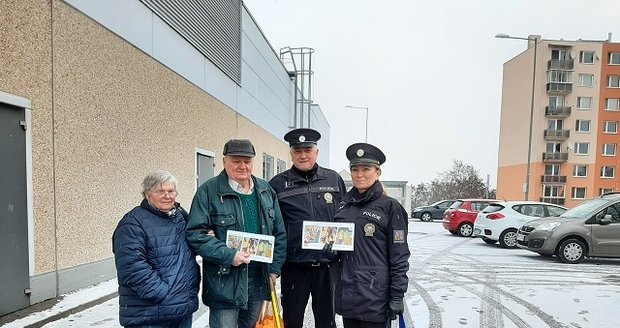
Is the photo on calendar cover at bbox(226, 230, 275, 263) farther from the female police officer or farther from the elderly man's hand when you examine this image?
the female police officer

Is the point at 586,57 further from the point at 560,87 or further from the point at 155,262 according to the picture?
the point at 155,262

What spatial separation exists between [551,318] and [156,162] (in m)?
7.38

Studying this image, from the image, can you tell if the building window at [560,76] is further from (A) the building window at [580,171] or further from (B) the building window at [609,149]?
(A) the building window at [580,171]

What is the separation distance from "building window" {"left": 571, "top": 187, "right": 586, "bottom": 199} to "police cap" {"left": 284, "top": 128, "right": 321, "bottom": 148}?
45879mm

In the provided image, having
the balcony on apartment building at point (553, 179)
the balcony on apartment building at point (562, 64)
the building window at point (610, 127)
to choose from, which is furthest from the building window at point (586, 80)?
the balcony on apartment building at point (553, 179)

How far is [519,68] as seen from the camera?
42.9m

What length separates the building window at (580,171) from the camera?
3994 centimetres

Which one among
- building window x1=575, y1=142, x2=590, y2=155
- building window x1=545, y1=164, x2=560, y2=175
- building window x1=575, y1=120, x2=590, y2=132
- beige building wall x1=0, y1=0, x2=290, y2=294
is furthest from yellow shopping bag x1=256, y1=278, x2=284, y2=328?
building window x1=575, y1=120, x2=590, y2=132

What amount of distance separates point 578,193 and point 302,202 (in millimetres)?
46654

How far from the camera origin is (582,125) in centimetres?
4028

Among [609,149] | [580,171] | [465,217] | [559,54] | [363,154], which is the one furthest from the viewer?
[580,171]

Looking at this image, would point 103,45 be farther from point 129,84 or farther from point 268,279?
point 268,279

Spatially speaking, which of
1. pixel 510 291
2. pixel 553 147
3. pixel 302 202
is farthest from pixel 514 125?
pixel 302 202

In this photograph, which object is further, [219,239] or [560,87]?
[560,87]
